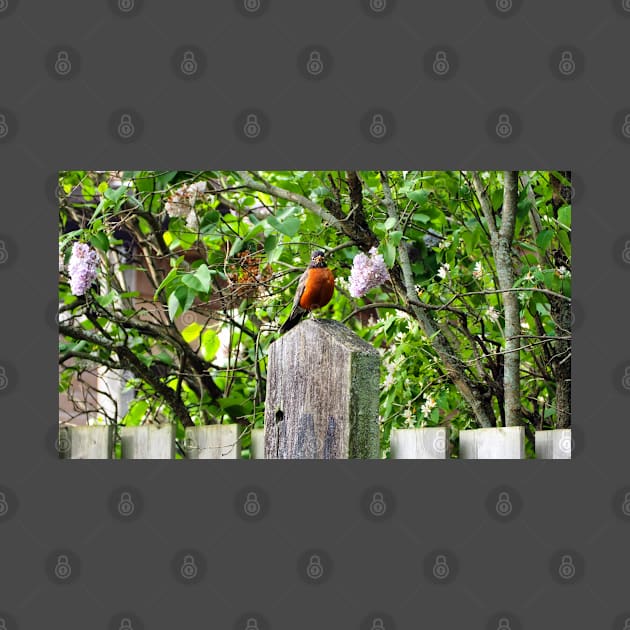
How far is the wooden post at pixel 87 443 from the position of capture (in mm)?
2514

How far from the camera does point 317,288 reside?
7.19 ft

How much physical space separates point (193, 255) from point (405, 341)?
1.16 m

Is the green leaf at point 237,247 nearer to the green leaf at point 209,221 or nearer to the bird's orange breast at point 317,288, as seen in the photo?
the green leaf at point 209,221

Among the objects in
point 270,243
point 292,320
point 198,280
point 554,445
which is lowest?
point 554,445

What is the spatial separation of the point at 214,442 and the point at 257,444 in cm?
12

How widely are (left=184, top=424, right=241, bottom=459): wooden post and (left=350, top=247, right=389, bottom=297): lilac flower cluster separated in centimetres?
50

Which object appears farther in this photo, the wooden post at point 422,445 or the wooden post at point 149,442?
the wooden post at point 149,442

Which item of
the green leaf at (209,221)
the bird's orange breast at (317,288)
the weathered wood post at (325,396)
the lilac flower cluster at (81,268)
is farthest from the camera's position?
the green leaf at (209,221)

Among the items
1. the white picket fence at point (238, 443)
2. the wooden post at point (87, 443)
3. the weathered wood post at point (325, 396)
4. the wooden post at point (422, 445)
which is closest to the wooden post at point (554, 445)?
the white picket fence at point (238, 443)

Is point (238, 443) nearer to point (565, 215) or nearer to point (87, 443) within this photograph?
point (87, 443)

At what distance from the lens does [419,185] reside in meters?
2.80

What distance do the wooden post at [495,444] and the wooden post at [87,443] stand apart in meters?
0.99

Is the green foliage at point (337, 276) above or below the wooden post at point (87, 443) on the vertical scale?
above

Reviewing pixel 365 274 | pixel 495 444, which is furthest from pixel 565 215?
pixel 495 444
